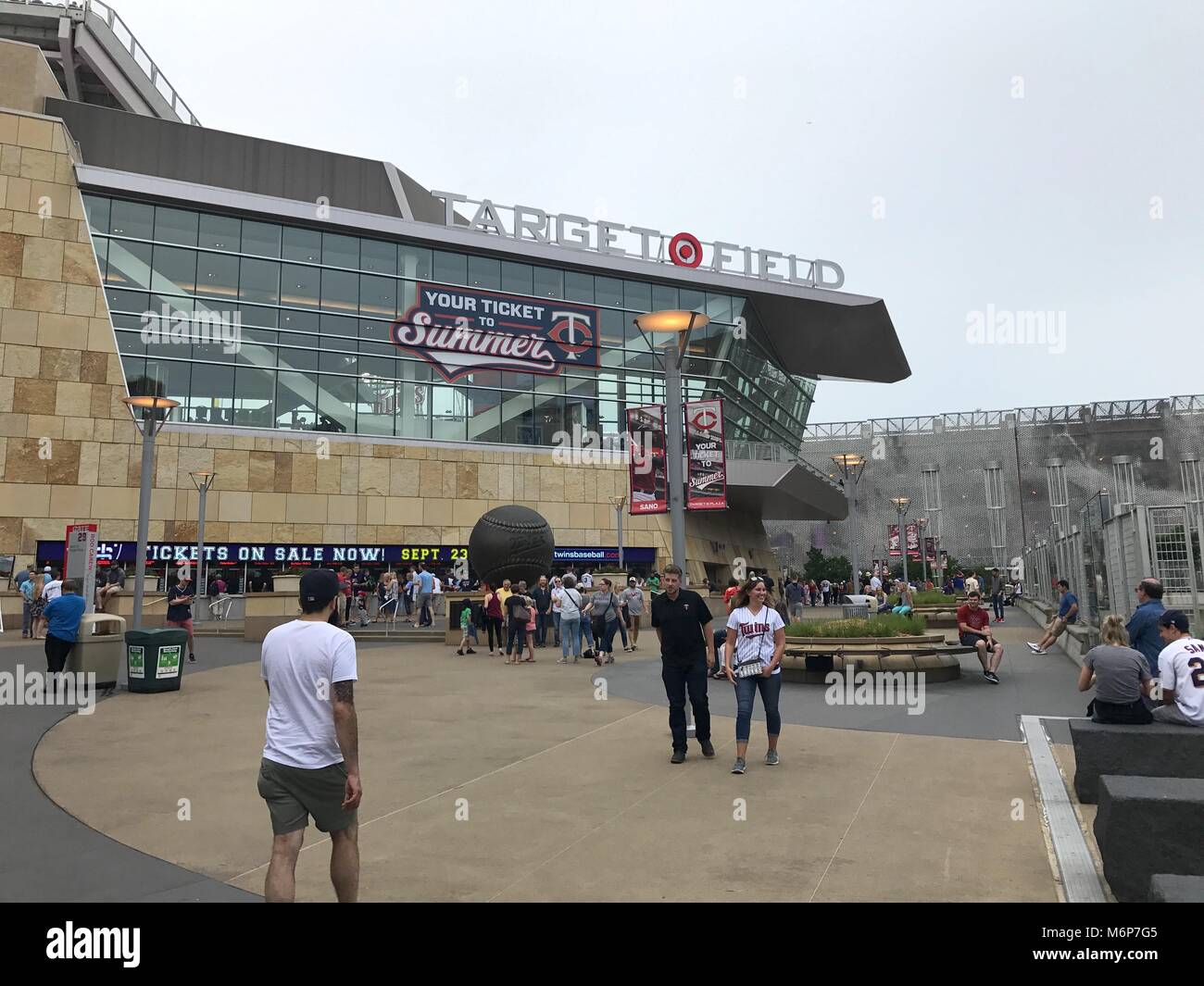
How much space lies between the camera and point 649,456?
15.7 m

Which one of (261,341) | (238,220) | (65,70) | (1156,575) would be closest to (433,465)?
(261,341)

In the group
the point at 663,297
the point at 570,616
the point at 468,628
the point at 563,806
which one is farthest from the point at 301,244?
the point at 563,806

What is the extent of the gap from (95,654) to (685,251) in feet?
119

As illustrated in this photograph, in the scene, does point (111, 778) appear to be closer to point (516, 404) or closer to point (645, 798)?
point (645, 798)

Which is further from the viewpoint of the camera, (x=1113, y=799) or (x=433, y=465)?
(x=433, y=465)

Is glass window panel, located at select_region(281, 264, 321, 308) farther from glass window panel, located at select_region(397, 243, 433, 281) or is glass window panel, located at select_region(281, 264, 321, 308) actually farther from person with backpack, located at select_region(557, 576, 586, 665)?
person with backpack, located at select_region(557, 576, 586, 665)

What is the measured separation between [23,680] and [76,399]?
936 inches

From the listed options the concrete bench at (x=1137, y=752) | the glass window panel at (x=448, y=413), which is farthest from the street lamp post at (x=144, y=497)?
the glass window panel at (x=448, y=413)

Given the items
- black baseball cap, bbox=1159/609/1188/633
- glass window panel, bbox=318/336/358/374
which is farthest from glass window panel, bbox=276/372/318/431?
black baseball cap, bbox=1159/609/1188/633

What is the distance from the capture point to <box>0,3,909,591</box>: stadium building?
1303 inches

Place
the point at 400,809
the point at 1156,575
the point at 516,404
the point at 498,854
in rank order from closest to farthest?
1. the point at 498,854
2. the point at 400,809
3. the point at 1156,575
4. the point at 516,404

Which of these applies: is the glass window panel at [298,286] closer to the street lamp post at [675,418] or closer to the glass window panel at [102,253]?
the glass window panel at [102,253]

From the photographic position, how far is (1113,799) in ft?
14.4

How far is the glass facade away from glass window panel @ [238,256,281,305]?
5 cm
